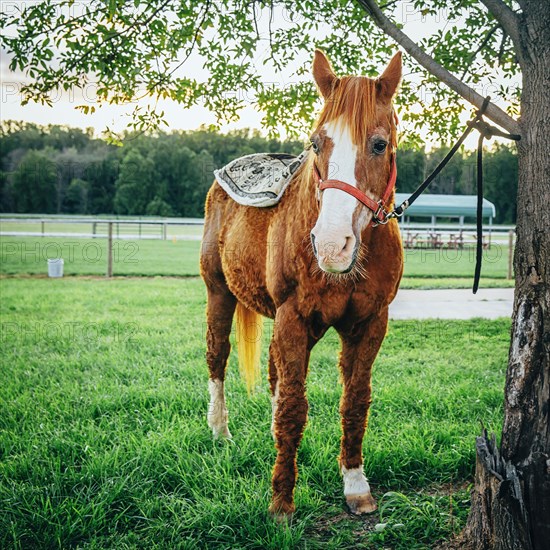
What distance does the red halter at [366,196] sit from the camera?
6.67ft

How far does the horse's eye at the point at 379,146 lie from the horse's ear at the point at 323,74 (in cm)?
40

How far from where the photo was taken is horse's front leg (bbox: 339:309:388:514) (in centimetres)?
268

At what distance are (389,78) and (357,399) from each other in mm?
1690

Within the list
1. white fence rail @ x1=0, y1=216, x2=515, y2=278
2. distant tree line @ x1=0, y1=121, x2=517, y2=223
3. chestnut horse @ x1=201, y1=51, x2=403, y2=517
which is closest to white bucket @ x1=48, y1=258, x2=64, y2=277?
white fence rail @ x1=0, y1=216, x2=515, y2=278

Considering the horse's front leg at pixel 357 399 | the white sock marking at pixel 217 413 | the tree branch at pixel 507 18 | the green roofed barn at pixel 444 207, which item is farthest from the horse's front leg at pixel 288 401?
the green roofed barn at pixel 444 207

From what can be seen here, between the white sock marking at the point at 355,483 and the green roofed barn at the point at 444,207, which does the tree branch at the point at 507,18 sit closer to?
the white sock marking at the point at 355,483

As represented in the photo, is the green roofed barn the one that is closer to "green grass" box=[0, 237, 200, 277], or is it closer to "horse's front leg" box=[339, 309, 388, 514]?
"green grass" box=[0, 237, 200, 277]

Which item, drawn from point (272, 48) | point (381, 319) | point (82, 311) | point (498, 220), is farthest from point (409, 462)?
point (498, 220)

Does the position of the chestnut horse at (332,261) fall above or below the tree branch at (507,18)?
below

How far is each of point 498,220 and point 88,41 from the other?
5625cm

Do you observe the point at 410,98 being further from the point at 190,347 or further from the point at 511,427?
the point at 190,347

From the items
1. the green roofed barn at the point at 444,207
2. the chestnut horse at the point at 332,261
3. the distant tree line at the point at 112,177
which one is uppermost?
the distant tree line at the point at 112,177

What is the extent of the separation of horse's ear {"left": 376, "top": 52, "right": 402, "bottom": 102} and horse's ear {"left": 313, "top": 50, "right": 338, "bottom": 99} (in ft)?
0.77

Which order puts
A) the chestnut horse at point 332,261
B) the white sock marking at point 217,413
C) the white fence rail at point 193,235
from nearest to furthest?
1. the chestnut horse at point 332,261
2. the white sock marking at point 217,413
3. the white fence rail at point 193,235
